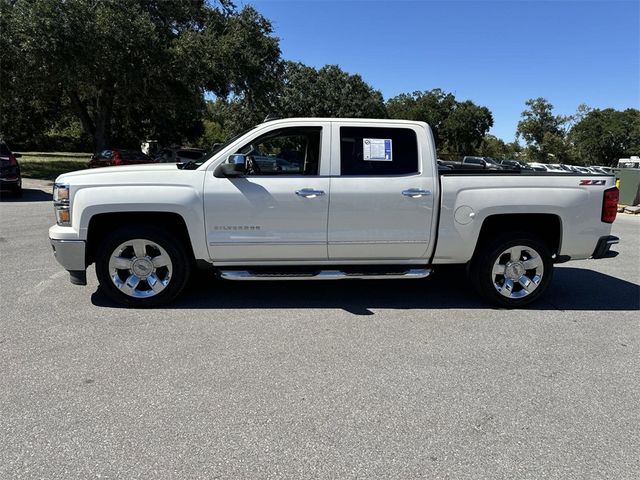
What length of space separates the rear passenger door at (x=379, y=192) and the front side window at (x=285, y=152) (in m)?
0.24

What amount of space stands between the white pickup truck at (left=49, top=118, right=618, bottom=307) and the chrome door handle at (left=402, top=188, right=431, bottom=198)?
13mm

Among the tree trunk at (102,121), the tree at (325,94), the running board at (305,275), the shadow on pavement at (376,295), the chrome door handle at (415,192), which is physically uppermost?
the tree at (325,94)

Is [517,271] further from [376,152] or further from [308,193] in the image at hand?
[308,193]

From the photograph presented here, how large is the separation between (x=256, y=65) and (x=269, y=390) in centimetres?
2170

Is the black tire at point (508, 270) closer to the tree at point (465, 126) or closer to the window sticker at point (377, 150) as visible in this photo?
the window sticker at point (377, 150)

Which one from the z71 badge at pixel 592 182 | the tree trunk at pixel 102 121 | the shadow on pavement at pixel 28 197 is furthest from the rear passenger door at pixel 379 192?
the tree trunk at pixel 102 121

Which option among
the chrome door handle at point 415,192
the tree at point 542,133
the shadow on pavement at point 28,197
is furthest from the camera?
the tree at point 542,133

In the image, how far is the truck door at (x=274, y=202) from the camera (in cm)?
491

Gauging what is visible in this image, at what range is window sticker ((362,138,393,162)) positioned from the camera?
5.09 meters

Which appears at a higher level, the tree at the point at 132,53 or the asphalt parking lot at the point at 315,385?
the tree at the point at 132,53

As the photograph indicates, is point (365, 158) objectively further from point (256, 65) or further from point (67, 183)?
point (256, 65)

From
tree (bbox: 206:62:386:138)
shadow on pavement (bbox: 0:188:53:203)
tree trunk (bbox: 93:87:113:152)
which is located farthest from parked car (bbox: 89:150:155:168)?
tree (bbox: 206:62:386:138)

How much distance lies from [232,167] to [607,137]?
7291cm

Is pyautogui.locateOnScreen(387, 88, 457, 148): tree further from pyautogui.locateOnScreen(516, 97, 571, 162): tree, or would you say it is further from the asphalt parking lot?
the asphalt parking lot
